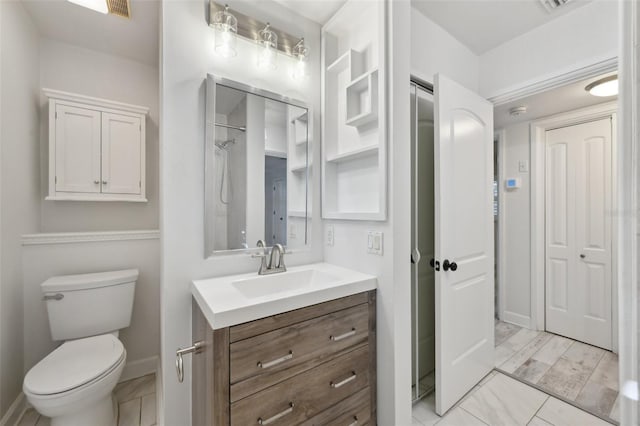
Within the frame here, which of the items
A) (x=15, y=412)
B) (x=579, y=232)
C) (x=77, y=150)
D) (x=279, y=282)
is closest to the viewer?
(x=279, y=282)

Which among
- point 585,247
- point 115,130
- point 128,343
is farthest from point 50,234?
point 585,247

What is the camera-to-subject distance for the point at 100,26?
5.75ft

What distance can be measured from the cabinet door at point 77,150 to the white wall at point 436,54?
7.59ft

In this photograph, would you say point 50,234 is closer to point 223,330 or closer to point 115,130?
point 115,130

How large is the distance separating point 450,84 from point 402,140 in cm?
70

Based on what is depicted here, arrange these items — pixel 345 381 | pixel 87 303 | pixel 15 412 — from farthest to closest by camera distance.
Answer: pixel 87 303
pixel 15 412
pixel 345 381

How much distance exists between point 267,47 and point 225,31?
0.24m

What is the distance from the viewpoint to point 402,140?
1.35 meters

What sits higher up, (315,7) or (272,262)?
(315,7)

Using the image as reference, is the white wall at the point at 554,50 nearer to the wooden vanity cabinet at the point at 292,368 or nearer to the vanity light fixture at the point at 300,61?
the vanity light fixture at the point at 300,61

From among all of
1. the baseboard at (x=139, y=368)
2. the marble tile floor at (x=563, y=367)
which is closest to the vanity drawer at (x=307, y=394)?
the marble tile floor at (x=563, y=367)

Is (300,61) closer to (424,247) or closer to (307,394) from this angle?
(424,247)

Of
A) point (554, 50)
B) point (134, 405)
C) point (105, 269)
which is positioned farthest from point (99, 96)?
point (554, 50)

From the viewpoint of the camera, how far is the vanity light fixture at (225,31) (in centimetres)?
134
